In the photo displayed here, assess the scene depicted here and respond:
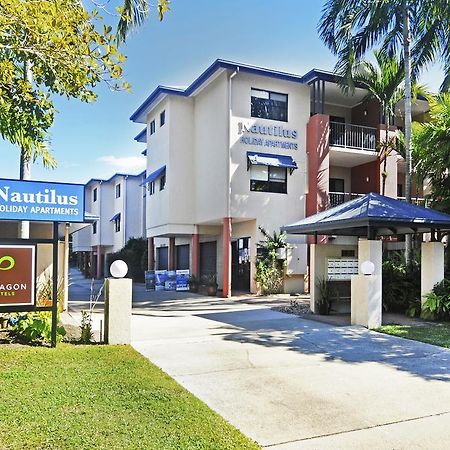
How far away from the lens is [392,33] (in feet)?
51.6

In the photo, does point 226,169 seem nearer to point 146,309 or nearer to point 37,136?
point 146,309

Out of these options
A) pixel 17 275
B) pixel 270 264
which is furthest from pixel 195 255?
pixel 17 275

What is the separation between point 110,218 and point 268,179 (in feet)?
67.9

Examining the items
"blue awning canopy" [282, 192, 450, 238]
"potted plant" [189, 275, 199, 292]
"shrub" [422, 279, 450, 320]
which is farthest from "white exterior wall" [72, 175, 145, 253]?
"shrub" [422, 279, 450, 320]

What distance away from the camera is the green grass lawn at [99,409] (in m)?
4.00

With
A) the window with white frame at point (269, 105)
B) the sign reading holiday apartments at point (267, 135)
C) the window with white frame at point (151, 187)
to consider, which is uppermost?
the window with white frame at point (269, 105)

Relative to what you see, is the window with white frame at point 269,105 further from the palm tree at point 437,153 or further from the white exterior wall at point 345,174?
the palm tree at point 437,153

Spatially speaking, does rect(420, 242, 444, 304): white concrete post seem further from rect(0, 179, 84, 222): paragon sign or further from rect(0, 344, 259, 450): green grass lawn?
rect(0, 179, 84, 222): paragon sign

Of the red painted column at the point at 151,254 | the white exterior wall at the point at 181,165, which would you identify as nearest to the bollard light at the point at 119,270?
the white exterior wall at the point at 181,165

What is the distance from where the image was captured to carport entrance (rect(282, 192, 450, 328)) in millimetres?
10508

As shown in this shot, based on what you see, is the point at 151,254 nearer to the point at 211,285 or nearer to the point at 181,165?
the point at 181,165

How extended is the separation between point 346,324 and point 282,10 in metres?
7.77

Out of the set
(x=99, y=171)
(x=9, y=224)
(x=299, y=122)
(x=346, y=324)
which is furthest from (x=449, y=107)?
(x=99, y=171)

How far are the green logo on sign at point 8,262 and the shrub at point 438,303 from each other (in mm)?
9536
